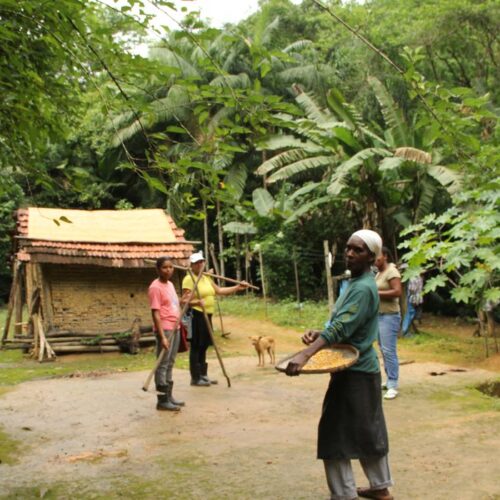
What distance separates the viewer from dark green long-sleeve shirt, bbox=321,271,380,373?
12.3ft

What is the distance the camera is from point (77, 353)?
12.8 meters

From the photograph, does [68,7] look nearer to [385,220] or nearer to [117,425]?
[117,425]

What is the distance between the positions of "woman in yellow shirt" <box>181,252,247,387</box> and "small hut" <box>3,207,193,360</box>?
13.3 ft

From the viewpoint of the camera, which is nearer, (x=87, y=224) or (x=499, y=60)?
(x=87, y=224)

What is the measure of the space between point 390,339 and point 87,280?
24.7ft

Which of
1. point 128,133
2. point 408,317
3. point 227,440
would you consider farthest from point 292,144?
point 227,440

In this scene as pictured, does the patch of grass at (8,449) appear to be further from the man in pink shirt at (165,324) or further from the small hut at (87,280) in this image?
the small hut at (87,280)

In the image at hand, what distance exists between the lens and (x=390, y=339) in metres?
7.25

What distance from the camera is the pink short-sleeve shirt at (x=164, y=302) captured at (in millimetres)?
7008

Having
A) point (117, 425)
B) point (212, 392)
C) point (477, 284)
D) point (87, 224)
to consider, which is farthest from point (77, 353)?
point (477, 284)

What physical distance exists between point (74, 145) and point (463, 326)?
59.7 feet

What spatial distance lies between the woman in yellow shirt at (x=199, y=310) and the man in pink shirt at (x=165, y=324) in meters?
0.98

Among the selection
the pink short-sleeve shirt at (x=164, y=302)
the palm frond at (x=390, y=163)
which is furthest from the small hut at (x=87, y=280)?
the pink short-sleeve shirt at (x=164, y=302)

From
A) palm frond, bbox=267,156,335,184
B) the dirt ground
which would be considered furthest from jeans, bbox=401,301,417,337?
the dirt ground
